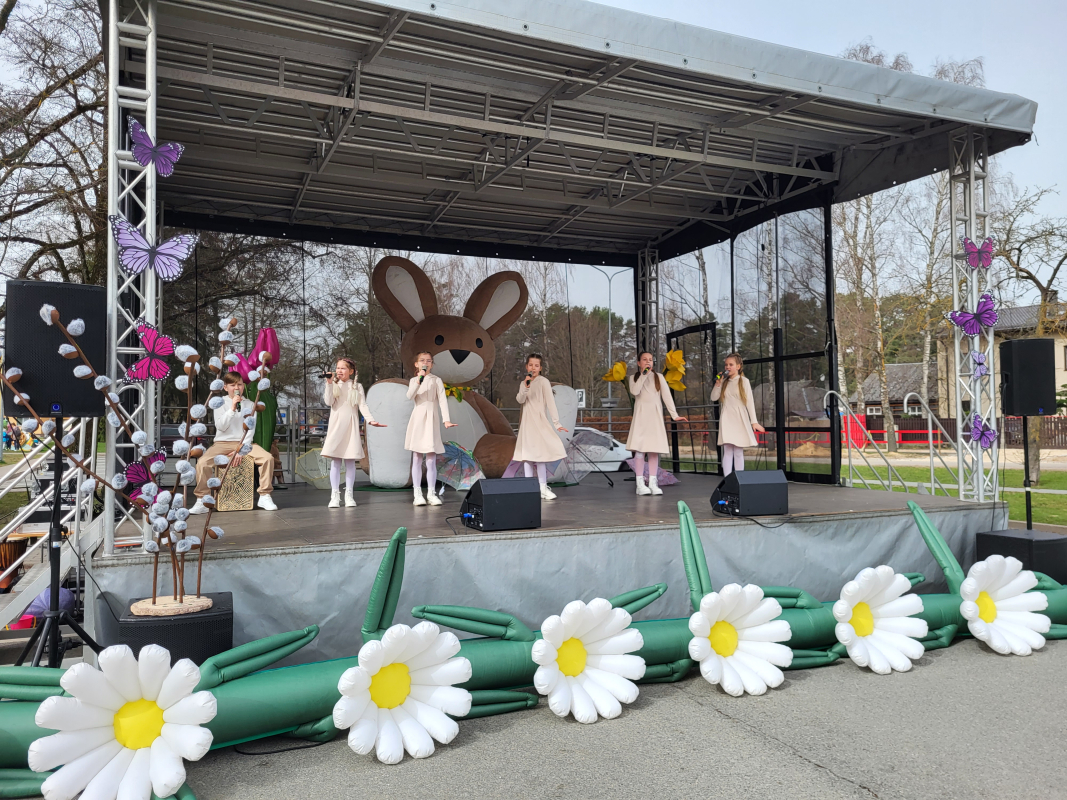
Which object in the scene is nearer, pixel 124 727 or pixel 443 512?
pixel 124 727

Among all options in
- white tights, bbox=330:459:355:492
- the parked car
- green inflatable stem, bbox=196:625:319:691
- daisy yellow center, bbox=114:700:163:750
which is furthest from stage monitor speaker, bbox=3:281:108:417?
the parked car

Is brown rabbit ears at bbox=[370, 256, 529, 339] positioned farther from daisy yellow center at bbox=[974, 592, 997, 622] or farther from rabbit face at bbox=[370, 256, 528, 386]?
daisy yellow center at bbox=[974, 592, 997, 622]

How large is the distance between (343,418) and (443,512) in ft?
4.39

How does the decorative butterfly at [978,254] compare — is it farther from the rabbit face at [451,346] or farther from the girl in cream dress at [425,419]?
the rabbit face at [451,346]

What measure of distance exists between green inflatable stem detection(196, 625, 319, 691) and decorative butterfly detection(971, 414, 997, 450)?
6326mm

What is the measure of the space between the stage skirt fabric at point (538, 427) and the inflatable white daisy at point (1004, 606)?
3.77 metres

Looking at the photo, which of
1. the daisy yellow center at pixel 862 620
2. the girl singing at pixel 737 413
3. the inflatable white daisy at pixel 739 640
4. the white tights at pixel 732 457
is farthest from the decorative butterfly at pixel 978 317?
the inflatable white daisy at pixel 739 640

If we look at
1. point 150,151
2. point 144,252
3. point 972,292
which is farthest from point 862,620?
point 150,151

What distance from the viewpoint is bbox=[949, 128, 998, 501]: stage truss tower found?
7.27 metres

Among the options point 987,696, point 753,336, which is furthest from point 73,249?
point 987,696

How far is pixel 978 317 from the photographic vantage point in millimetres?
7453

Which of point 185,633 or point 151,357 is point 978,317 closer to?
point 151,357

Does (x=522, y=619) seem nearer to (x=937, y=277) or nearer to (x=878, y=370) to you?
(x=937, y=277)

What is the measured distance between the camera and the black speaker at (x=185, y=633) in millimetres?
3746
